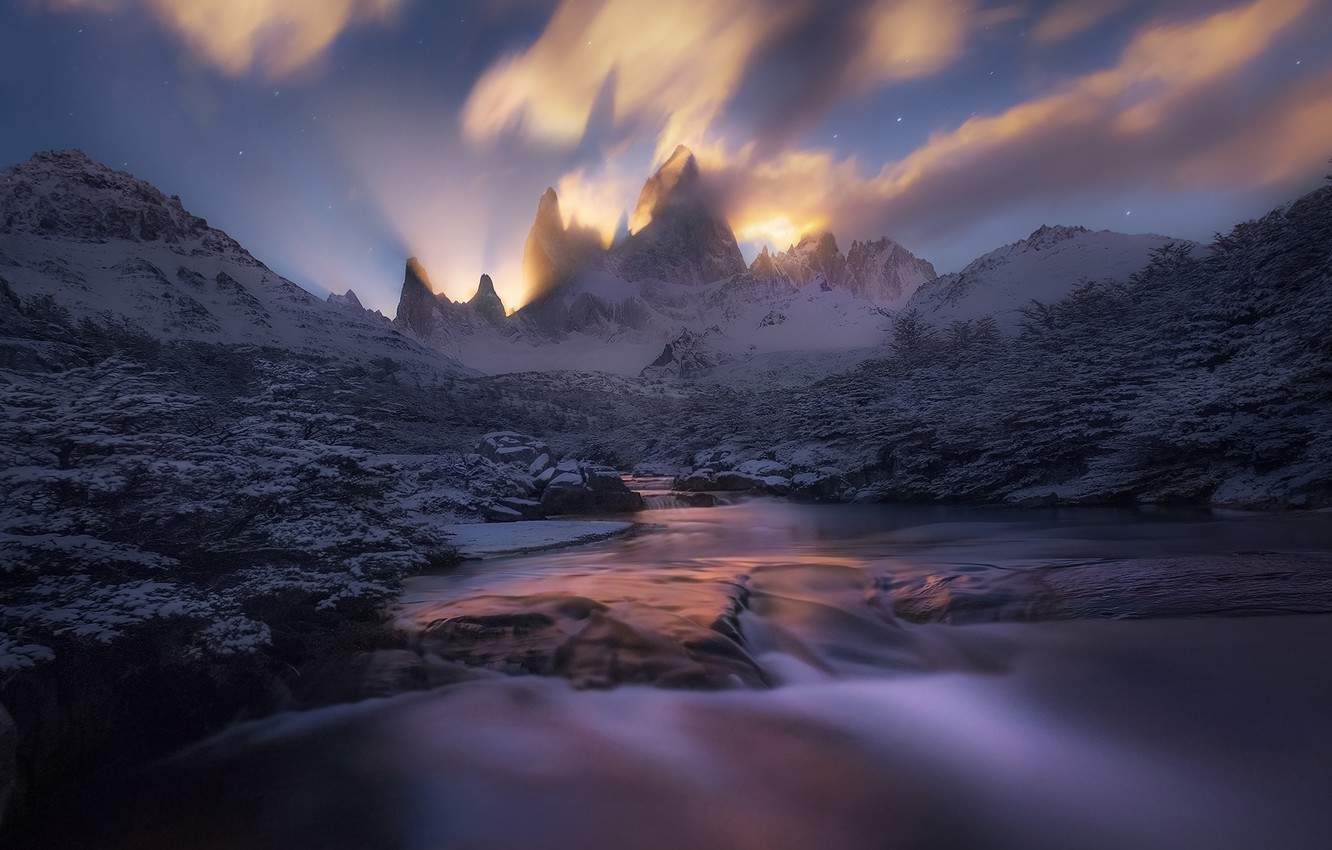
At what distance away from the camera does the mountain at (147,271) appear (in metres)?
68.6

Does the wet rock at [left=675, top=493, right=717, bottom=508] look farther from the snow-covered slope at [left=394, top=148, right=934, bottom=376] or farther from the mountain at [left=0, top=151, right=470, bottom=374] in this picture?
the snow-covered slope at [left=394, top=148, right=934, bottom=376]

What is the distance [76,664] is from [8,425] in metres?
3.32

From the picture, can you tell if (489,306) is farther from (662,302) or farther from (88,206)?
(88,206)

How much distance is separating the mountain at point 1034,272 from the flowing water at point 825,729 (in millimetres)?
39061

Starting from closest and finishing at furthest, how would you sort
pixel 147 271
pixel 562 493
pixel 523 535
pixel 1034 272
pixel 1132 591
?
pixel 1132 591 < pixel 523 535 < pixel 562 493 < pixel 1034 272 < pixel 147 271

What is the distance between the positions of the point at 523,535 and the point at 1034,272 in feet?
171

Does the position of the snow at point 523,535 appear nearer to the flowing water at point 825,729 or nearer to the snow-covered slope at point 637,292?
the flowing water at point 825,729

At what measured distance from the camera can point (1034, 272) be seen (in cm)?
4875

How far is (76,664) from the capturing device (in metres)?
4.11

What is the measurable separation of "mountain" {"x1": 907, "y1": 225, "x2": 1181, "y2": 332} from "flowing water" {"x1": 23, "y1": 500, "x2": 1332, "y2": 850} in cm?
3906

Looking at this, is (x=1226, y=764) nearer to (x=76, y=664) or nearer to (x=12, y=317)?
(x=76, y=664)

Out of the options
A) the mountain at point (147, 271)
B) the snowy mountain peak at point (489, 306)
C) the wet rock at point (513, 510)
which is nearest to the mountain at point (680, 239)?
the snowy mountain peak at point (489, 306)

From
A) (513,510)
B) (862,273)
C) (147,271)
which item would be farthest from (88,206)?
(862,273)

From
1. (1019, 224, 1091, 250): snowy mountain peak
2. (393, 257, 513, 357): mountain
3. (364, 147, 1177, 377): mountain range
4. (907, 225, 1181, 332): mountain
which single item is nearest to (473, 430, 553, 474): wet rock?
(907, 225, 1181, 332): mountain
